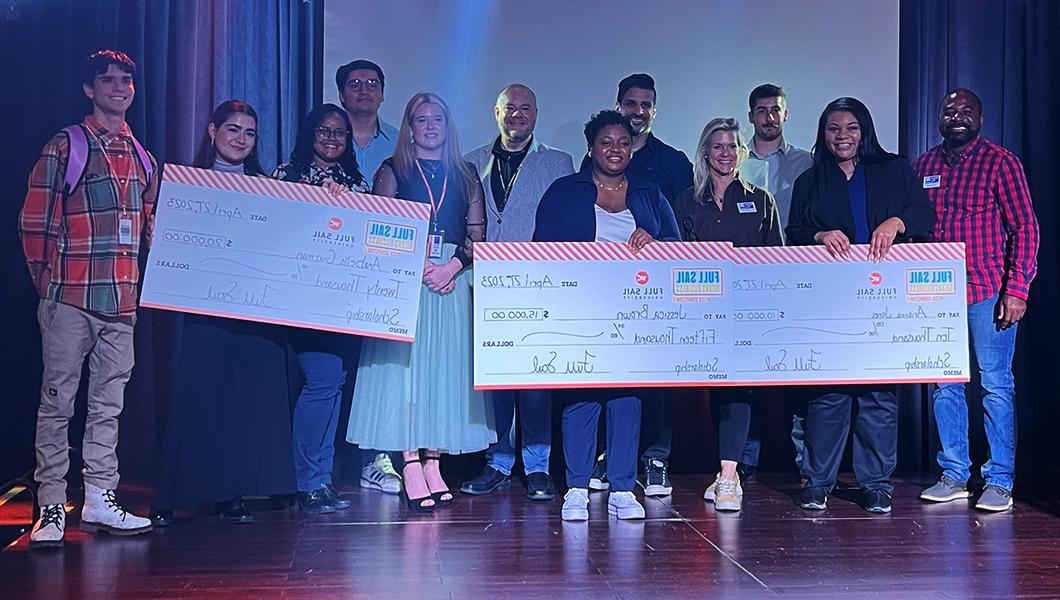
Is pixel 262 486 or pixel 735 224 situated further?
pixel 735 224

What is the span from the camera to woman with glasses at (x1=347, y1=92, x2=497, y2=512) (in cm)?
406

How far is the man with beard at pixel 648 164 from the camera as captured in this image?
444 centimetres

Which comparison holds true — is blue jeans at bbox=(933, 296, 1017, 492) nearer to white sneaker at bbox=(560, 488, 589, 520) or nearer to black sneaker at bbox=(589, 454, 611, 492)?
black sneaker at bbox=(589, 454, 611, 492)

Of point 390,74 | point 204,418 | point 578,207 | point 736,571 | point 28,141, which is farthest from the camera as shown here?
point 390,74

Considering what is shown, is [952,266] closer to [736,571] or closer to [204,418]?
[736,571]

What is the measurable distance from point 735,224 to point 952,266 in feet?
2.65

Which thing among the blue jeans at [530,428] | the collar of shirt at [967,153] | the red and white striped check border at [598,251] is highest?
the collar of shirt at [967,153]

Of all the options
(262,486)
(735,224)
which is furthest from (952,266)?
(262,486)

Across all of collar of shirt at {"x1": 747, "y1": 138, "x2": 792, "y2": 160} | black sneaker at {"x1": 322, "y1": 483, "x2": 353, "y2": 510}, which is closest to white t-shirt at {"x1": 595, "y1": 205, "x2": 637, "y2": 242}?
collar of shirt at {"x1": 747, "y1": 138, "x2": 792, "y2": 160}

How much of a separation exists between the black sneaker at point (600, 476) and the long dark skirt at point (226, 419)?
126 centimetres

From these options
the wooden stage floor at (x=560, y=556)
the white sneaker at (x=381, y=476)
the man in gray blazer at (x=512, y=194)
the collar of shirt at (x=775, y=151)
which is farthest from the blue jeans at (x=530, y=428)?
the collar of shirt at (x=775, y=151)

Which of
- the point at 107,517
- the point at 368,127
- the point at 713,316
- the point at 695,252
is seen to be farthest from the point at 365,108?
the point at 107,517

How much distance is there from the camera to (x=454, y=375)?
4.15 metres

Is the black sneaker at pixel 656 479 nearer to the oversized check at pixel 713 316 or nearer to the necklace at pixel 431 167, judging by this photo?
the oversized check at pixel 713 316
